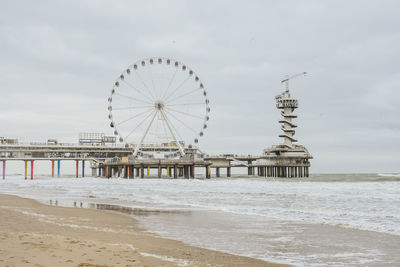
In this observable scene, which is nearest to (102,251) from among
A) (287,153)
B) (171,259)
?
(171,259)

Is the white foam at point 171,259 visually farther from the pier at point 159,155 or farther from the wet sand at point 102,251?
the pier at point 159,155

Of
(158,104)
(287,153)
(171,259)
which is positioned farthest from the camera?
(287,153)

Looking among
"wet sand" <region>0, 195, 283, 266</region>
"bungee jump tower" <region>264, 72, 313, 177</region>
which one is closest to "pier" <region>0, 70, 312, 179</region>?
"bungee jump tower" <region>264, 72, 313, 177</region>

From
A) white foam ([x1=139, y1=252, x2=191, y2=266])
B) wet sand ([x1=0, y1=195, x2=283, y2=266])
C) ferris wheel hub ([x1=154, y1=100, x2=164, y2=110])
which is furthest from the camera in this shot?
ferris wheel hub ([x1=154, y1=100, x2=164, y2=110])

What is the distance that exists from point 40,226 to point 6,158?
69885 millimetres

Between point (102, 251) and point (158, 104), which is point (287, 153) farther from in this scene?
point (102, 251)

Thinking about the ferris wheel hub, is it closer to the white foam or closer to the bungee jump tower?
the bungee jump tower

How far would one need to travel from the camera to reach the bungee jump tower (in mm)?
89125

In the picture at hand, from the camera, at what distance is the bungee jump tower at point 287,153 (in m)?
89.1

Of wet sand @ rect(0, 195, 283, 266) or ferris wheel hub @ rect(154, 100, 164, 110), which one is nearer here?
→ wet sand @ rect(0, 195, 283, 266)

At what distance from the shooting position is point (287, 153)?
90.3 m

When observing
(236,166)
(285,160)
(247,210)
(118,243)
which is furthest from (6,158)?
(118,243)

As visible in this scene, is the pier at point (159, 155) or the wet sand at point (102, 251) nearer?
the wet sand at point (102, 251)

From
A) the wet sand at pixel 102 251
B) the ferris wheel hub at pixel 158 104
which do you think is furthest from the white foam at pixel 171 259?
the ferris wheel hub at pixel 158 104
